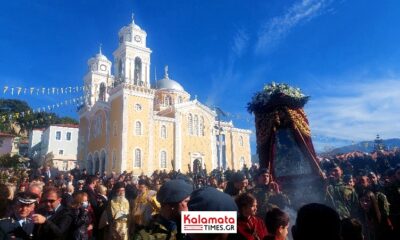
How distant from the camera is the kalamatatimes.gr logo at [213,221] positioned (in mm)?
2057

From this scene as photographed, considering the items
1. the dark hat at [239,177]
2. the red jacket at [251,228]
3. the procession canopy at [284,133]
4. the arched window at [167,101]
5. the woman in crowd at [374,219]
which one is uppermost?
the arched window at [167,101]

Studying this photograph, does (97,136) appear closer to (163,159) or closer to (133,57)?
(163,159)

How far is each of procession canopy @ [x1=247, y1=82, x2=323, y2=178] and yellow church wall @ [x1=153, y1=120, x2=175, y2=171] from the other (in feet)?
92.8

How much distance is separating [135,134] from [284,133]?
91.5 feet

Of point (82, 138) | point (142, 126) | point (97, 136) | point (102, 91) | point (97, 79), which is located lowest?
point (97, 136)

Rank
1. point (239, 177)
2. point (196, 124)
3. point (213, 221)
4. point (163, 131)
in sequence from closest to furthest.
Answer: point (213, 221) → point (239, 177) → point (163, 131) → point (196, 124)

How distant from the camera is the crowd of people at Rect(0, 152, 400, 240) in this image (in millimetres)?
2291

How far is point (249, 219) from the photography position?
3553 mm

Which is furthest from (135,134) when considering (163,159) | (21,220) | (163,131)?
(21,220)

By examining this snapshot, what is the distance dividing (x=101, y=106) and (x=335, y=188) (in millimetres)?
34107

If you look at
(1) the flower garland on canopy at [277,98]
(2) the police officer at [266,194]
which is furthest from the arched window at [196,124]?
(2) the police officer at [266,194]

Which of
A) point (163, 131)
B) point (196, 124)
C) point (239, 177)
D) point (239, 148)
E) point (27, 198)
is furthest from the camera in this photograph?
point (239, 148)

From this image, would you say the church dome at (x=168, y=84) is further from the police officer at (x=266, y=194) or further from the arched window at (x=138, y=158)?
the police officer at (x=266, y=194)

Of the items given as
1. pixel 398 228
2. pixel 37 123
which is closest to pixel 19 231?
pixel 398 228
